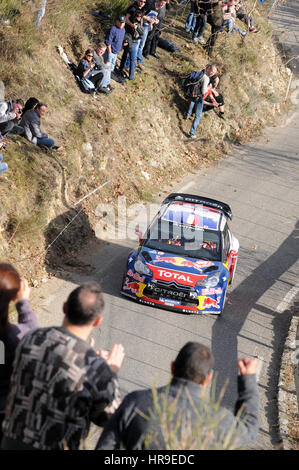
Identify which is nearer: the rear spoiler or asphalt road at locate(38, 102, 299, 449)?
asphalt road at locate(38, 102, 299, 449)

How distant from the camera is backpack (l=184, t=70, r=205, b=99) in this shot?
22016 millimetres

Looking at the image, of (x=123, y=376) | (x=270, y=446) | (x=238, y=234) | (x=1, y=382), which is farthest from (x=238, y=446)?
(x=238, y=234)

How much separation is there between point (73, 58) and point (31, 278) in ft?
28.9

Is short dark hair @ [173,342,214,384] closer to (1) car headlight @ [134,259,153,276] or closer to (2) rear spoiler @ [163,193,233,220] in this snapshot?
(1) car headlight @ [134,259,153,276]

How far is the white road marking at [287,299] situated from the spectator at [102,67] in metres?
8.20

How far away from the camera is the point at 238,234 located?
670 inches

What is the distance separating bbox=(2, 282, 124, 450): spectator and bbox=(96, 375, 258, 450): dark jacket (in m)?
0.20

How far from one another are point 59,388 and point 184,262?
8.02 meters

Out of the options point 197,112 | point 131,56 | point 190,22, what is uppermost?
point 190,22

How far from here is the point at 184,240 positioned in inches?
520

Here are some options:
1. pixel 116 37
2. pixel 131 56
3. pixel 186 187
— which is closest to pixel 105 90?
pixel 116 37
